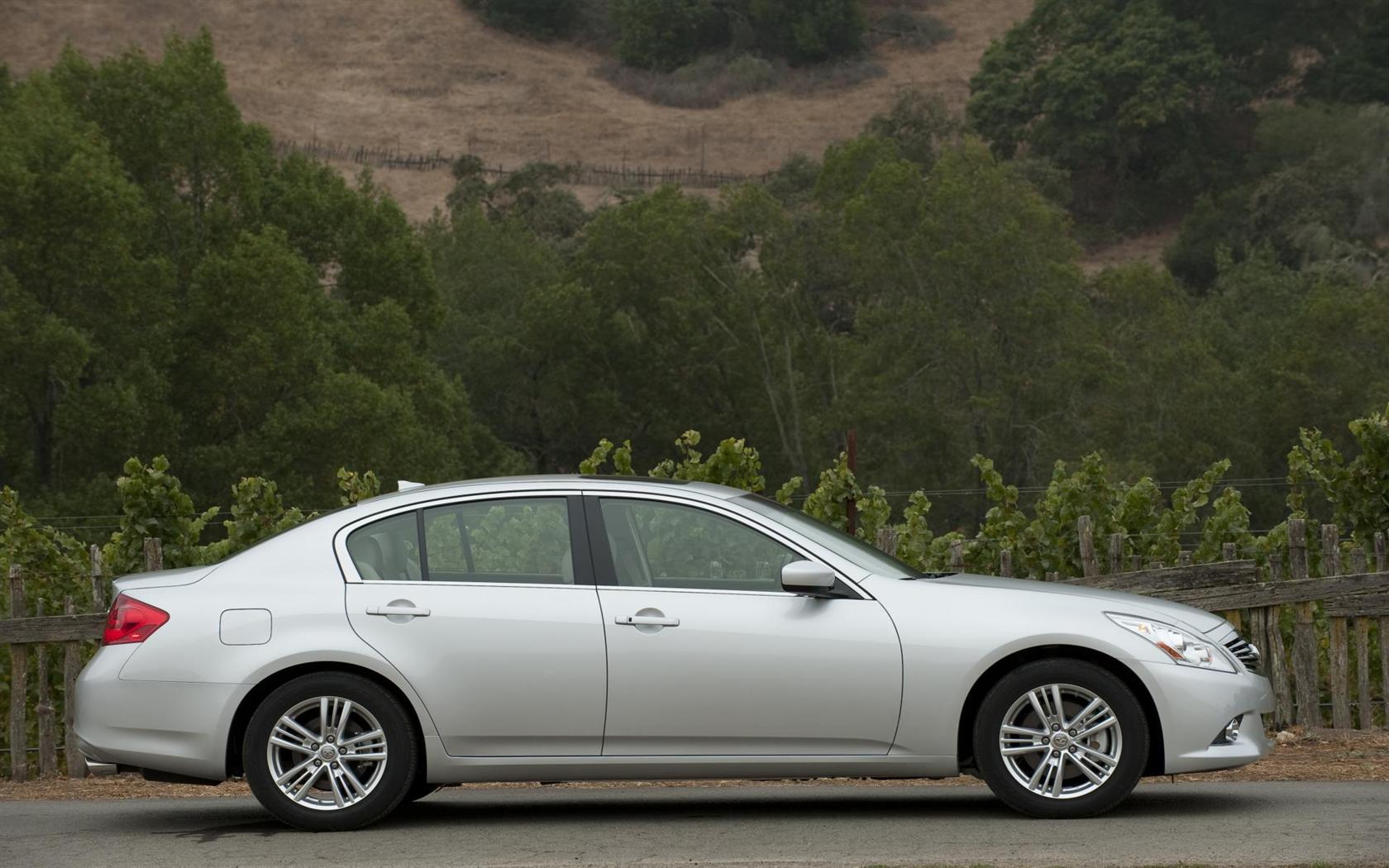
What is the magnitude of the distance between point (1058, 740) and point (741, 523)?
5.20 feet

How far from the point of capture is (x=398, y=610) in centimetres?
823

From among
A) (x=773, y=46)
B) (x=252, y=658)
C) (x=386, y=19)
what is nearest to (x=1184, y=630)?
(x=252, y=658)

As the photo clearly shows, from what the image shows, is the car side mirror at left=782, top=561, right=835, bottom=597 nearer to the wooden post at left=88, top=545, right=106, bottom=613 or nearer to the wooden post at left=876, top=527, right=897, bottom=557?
the wooden post at left=876, top=527, right=897, bottom=557

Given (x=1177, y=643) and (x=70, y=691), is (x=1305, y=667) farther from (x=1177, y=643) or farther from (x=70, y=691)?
(x=70, y=691)

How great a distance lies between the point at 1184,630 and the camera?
27.0 feet

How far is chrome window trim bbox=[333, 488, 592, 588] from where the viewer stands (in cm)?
832

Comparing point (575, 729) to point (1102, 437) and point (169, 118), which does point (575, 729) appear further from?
point (1102, 437)

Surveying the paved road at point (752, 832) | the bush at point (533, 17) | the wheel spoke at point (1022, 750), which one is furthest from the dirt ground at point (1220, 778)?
the bush at point (533, 17)

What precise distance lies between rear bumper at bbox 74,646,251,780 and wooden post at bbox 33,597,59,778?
353 cm

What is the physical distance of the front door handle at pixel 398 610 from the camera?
823cm

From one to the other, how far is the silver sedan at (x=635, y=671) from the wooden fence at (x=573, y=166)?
113m

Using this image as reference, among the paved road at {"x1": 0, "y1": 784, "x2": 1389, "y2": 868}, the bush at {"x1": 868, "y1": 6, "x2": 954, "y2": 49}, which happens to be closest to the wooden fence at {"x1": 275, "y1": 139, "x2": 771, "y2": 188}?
the bush at {"x1": 868, "y1": 6, "x2": 954, "y2": 49}

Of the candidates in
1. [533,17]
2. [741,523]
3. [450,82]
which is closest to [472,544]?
[741,523]

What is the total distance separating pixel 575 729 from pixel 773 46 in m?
138
